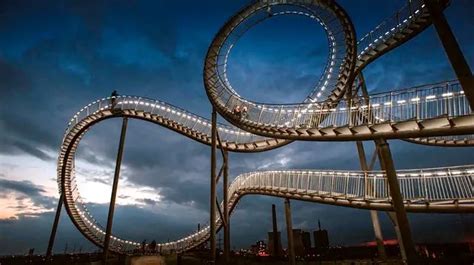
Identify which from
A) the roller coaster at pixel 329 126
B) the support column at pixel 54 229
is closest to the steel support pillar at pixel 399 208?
the roller coaster at pixel 329 126

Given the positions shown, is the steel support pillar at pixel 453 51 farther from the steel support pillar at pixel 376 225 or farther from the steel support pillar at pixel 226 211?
the steel support pillar at pixel 226 211

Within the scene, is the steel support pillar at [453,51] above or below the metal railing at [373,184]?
above

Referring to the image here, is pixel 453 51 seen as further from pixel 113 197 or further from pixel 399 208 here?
pixel 113 197

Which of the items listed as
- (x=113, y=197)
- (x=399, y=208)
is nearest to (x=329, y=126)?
(x=399, y=208)

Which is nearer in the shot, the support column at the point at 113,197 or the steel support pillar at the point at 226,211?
the support column at the point at 113,197

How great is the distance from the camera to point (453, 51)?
370 inches

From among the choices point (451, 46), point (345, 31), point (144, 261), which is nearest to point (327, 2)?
point (345, 31)

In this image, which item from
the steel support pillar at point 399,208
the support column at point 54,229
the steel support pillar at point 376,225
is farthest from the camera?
the support column at point 54,229

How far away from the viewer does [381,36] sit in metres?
16.2

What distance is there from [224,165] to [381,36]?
36.9 feet

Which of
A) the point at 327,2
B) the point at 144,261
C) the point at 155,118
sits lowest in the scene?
the point at 144,261

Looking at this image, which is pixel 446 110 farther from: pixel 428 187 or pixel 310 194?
pixel 310 194

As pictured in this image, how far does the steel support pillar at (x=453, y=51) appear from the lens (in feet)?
28.5

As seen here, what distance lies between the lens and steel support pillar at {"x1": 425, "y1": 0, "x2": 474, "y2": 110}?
8672 millimetres
